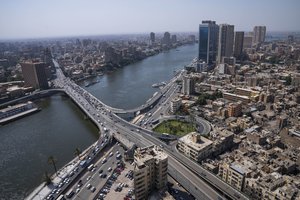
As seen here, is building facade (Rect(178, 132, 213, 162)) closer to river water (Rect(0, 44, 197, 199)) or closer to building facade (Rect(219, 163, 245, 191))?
building facade (Rect(219, 163, 245, 191))

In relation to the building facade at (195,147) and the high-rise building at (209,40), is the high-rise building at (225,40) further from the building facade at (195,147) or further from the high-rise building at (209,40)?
the building facade at (195,147)

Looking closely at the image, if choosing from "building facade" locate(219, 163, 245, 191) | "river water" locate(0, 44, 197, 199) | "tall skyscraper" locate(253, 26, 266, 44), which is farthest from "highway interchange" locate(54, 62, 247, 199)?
"tall skyscraper" locate(253, 26, 266, 44)

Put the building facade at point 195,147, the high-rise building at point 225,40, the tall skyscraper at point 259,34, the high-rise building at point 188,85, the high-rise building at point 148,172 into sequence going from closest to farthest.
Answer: the high-rise building at point 148,172 → the building facade at point 195,147 → the high-rise building at point 188,85 → the high-rise building at point 225,40 → the tall skyscraper at point 259,34

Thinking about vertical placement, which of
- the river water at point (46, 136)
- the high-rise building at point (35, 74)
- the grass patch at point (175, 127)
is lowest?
the river water at point (46, 136)

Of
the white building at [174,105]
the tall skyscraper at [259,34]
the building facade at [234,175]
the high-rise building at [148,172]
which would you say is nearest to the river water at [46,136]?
the white building at [174,105]

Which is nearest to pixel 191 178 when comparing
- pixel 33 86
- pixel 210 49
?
pixel 33 86

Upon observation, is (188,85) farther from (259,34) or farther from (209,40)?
(259,34)
